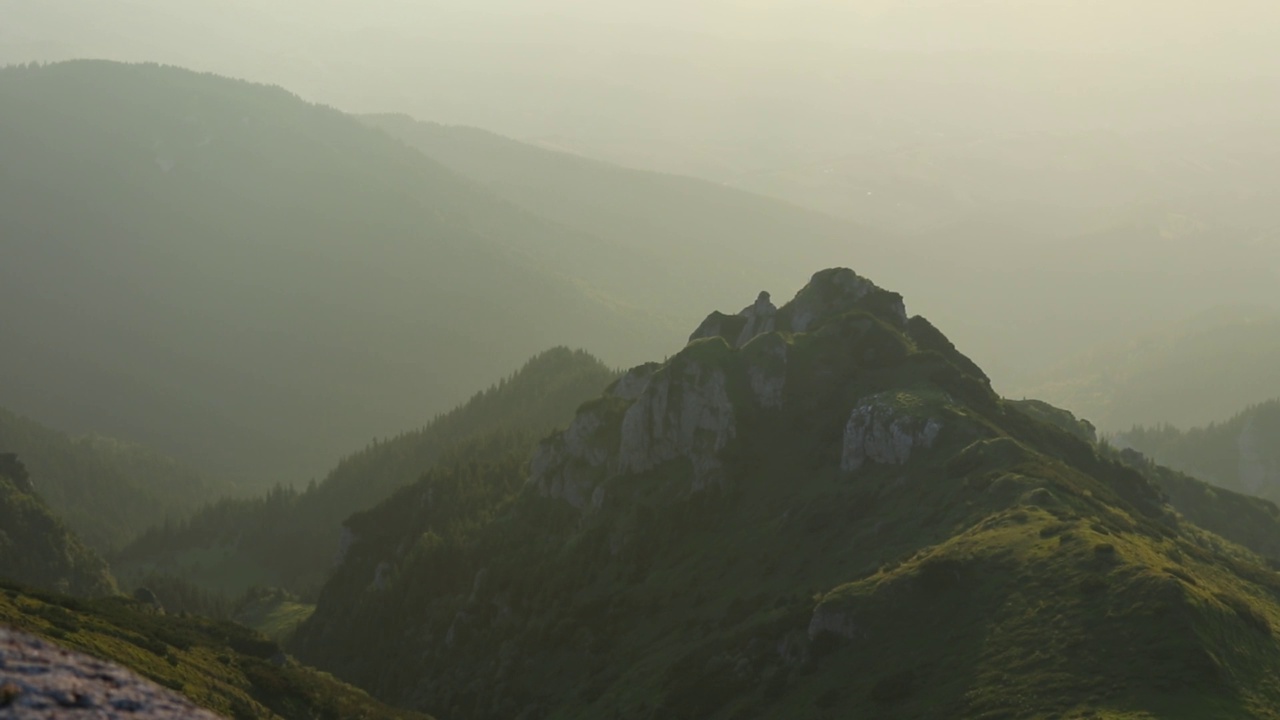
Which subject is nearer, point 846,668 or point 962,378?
point 846,668

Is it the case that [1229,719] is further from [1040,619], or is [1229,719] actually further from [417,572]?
[417,572]

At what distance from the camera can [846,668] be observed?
269ft

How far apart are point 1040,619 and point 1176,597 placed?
8.80 m

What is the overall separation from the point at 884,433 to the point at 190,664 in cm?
6794

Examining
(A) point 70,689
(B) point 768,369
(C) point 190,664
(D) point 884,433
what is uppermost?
(B) point 768,369

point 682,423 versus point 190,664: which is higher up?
point 682,423

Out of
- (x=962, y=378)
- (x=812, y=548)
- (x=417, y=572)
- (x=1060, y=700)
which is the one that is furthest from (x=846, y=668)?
(x=417, y=572)

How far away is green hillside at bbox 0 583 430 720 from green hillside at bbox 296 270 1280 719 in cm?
2484

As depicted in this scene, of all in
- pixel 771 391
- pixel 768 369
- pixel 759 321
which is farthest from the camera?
pixel 759 321

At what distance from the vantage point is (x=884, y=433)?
11550 cm

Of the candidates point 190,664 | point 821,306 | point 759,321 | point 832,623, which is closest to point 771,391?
point 821,306

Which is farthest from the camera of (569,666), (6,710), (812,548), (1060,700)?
(569,666)

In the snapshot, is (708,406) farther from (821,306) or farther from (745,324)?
(745,324)

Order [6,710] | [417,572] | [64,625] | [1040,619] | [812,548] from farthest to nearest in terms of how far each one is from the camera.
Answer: [417,572]
[812,548]
[1040,619]
[64,625]
[6,710]
